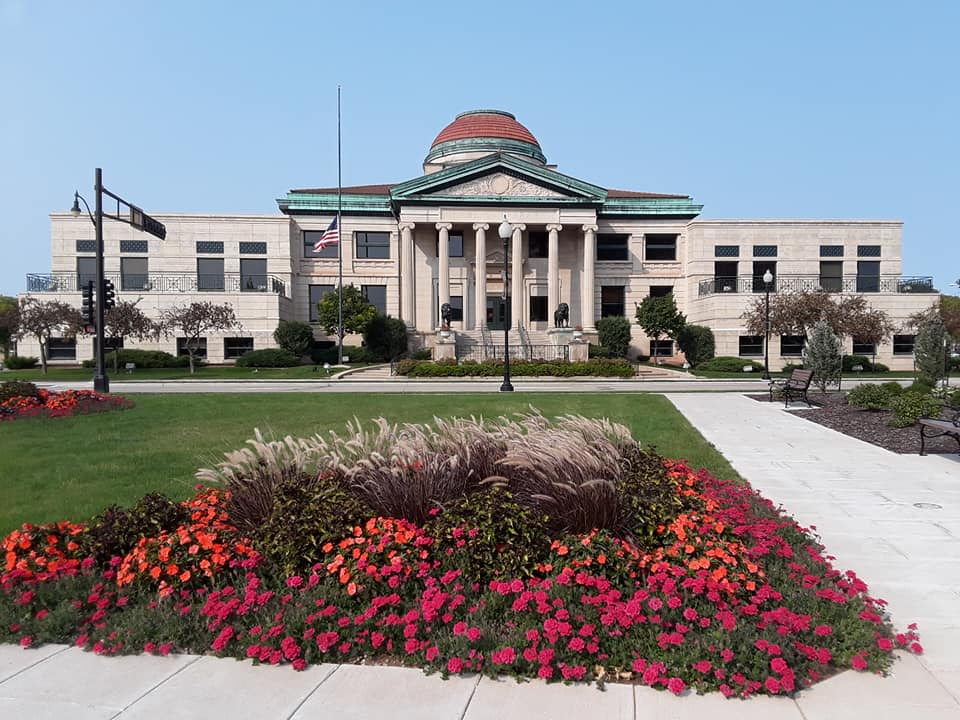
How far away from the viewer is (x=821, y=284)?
49.9m

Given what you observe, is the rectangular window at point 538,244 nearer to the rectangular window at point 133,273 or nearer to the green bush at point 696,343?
the green bush at point 696,343

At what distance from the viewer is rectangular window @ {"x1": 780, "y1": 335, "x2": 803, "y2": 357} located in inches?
1821

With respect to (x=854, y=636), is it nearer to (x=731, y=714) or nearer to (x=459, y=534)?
(x=731, y=714)

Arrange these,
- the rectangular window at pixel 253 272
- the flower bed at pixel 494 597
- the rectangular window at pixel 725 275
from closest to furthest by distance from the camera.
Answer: the flower bed at pixel 494 597
the rectangular window at pixel 253 272
the rectangular window at pixel 725 275

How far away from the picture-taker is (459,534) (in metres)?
4.73

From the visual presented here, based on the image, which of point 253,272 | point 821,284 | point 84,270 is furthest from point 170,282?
point 821,284

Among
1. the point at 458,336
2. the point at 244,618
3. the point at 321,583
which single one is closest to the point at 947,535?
the point at 321,583

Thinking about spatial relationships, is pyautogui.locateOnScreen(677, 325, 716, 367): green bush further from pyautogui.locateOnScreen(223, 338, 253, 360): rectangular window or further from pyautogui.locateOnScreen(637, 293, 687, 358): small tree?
pyautogui.locateOnScreen(223, 338, 253, 360): rectangular window

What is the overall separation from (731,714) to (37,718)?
373 centimetres

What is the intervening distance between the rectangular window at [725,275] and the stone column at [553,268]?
13.0 metres

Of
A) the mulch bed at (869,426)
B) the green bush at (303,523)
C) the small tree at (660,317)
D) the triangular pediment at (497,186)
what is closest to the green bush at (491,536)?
the green bush at (303,523)

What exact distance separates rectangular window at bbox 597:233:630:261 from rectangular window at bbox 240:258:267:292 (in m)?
28.7

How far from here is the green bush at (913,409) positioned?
13.6m

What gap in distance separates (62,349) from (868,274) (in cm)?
6472
